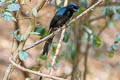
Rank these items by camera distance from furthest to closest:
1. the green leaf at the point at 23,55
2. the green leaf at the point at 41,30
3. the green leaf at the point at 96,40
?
the green leaf at the point at 96,40, the green leaf at the point at 41,30, the green leaf at the point at 23,55

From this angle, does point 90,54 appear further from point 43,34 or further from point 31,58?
point 43,34

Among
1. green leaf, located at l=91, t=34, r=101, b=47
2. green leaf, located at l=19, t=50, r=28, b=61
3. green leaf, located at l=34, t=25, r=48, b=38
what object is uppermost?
green leaf, located at l=91, t=34, r=101, b=47

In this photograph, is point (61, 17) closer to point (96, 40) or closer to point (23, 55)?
point (96, 40)

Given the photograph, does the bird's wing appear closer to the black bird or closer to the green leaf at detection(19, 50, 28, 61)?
→ the black bird

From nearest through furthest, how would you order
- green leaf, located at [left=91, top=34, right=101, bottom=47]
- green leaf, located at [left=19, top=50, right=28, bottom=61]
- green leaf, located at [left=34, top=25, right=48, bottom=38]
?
green leaf, located at [left=19, top=50, right=28, bottom=61]
green leaf, located at [left=34, top=25, right=48, bottom=38]
green leaf, located at [left=91, top=34, right=101, bottom=47]

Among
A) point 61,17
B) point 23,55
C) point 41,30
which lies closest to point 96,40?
point 61,17

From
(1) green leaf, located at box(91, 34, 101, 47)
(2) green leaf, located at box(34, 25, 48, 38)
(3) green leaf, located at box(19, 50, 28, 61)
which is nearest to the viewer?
(3) green leaf, located at box(19, 50, 28, 61)

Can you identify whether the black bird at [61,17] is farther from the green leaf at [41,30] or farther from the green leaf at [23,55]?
the green leaf at [23,55]

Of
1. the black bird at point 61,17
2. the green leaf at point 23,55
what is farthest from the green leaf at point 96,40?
the green leaf at point 23,55

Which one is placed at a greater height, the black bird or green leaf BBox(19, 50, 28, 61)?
the black bird

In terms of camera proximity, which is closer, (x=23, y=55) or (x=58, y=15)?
(x=23, y=55)

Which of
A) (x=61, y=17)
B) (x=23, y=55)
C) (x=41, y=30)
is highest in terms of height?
(x=61, y=17)

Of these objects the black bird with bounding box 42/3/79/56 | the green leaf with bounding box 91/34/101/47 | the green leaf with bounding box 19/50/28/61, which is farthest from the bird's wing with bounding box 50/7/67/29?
the green leaf with bounding box 19/50/28/61

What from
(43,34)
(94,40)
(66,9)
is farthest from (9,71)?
(94,40)
